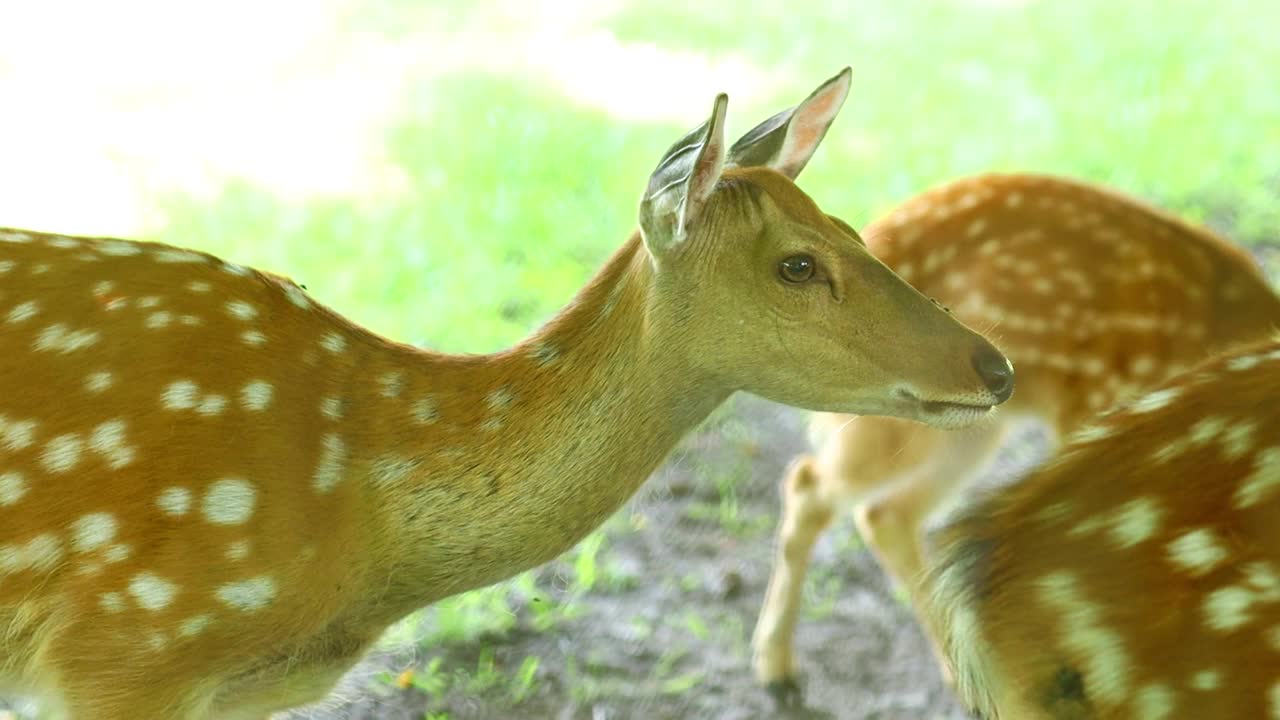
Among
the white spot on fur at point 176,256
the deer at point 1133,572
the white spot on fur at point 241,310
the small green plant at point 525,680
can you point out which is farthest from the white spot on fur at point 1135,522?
the small green plant at point 525,680

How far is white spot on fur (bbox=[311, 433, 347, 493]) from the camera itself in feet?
5.90

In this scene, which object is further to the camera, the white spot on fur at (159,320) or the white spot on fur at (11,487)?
the white spot on fur at (159,320)

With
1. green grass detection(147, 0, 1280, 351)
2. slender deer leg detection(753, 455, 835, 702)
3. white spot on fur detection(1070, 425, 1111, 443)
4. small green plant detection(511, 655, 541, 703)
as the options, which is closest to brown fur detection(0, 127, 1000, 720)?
white spot on fur detection(1070, 425, 1111, 443)


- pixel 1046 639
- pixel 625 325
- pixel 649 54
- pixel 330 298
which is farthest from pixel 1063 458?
pixel 649 54

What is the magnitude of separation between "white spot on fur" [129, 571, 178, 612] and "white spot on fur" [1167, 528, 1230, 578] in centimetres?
113

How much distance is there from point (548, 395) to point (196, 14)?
11.8ft

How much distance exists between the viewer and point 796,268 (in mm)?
1863

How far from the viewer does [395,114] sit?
486 centimetres

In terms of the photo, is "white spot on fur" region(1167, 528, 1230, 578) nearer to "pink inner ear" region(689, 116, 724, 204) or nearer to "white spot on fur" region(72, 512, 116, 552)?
"pink inner ear" region(689, 116, 724, 204)

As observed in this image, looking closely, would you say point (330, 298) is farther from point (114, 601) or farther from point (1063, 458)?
point (1063, 458)

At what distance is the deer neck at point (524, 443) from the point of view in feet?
6.13

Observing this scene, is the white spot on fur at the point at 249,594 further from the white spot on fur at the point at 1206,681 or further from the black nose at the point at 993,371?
the white spot on fur at the point at 1206,681

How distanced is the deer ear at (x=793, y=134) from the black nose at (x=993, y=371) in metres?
0.37

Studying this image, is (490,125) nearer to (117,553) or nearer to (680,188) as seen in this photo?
(680,188)
